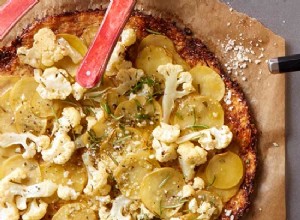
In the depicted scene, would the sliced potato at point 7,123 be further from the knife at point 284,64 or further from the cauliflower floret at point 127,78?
the knife at point 284,64

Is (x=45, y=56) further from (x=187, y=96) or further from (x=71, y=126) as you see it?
(x=187, y=96)

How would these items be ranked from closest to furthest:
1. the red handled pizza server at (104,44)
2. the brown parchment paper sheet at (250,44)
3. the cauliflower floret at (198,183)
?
1. the red handled pizza server at (104,44)
2. the cauliflower floret at (198,183)
3. the brown parchment paper sheet at (250,44)

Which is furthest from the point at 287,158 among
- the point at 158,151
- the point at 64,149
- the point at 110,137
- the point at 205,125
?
the point at 64,149

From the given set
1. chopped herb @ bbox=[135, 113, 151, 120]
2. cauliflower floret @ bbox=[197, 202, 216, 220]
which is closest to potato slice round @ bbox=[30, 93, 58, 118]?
chopped herb @ bbox=[135, 113, 151, 120]

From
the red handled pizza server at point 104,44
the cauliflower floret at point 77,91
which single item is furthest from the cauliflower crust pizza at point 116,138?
the red handled pizza server at point 104,44

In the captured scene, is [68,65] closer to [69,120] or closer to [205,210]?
[69,120]
